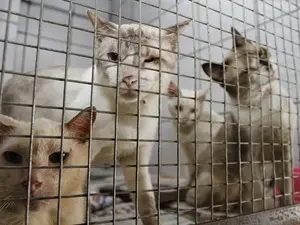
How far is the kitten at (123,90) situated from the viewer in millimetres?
1015

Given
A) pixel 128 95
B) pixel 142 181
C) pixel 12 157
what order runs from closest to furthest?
pixel 12 157 → pixel 128 95 → pixel 142 181

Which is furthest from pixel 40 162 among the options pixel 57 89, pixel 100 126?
pixel 57 89

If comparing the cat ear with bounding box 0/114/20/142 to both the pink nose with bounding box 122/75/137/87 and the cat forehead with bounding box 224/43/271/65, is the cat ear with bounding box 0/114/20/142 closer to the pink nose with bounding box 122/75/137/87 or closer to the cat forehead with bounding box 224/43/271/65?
the pink nose with bounding box 122/75/137/87

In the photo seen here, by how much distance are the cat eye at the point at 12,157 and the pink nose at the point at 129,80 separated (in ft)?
1.33

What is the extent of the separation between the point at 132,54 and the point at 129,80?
10 cm

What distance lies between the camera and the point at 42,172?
75cm

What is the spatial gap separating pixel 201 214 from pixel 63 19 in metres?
1.71

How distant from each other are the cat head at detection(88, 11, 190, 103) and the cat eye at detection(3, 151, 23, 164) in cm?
38

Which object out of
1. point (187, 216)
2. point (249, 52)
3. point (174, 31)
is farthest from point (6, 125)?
point (249, 52)

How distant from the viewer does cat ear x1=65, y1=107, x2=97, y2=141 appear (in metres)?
0.83

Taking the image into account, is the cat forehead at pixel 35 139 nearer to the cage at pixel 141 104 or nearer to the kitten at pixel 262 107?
the cage at pixel 141 104

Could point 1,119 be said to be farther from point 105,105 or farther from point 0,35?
point 0,35

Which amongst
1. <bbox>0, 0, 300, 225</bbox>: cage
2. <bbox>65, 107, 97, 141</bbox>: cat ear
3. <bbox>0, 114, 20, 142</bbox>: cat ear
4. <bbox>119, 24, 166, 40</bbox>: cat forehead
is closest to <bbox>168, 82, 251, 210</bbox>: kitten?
<bbox>0, 0, 300, 225</bbox>: cage

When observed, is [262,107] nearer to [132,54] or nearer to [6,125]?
[132,54]
